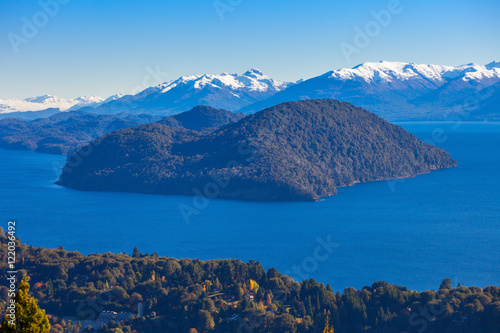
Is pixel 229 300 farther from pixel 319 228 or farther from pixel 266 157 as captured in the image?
pixel 266 157

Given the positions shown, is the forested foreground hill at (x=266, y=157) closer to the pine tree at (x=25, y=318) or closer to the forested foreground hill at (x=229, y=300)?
the forested foreground hill at (x=229, y=300)

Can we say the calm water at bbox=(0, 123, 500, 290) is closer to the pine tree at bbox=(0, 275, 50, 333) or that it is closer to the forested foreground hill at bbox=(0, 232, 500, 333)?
the forested foreground hill at bbox=(0, 232, 500, 333)

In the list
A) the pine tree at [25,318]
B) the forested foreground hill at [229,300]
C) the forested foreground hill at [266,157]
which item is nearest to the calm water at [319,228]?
the forested foreground hill at [266,157]

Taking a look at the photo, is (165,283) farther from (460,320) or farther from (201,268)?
(460,320)

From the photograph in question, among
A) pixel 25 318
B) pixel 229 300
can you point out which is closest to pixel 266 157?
pixel 229 300

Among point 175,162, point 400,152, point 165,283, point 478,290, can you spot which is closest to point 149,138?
point 175,162

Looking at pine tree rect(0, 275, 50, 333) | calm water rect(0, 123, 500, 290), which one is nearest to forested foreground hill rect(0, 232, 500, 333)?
calm water rect(0, 123, 500, 290)

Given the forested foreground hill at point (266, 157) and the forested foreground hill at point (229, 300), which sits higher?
the forested foreground hill at point (266, 157)
